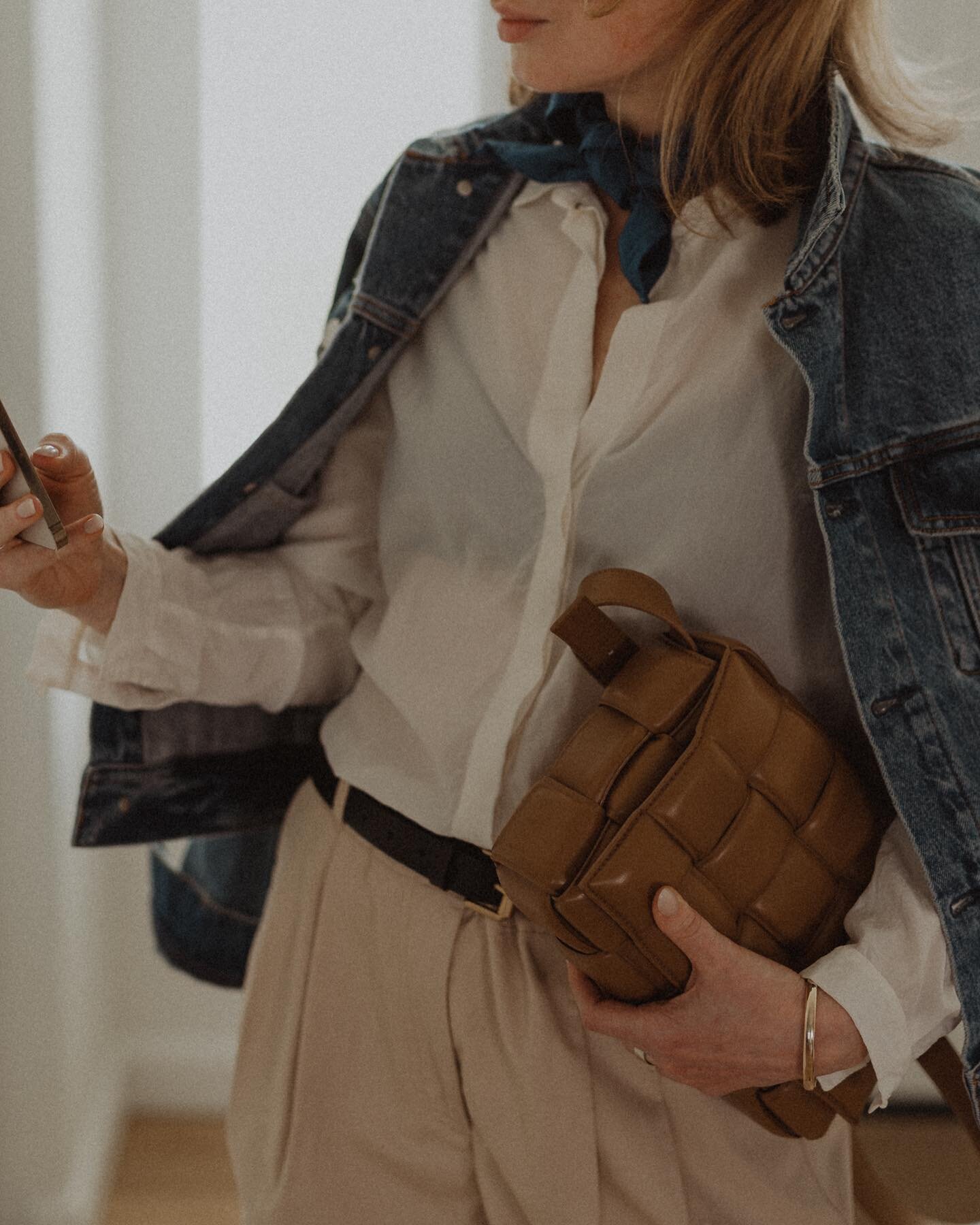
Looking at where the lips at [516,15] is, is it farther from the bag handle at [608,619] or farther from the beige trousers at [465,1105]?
the beige trousers at [465,1105]

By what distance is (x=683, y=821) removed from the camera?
66cm

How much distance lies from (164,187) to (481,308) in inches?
29.8

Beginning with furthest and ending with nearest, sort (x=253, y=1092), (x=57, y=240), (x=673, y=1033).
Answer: (x=57, y=240) → (x=253, y=1092) → (x=673, y=1033)

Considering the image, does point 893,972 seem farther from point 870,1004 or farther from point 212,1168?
point 212,1168

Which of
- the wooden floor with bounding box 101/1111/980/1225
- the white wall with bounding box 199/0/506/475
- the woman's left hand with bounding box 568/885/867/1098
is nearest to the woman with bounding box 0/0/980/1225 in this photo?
the woman's left hand with bounding box 568/885/867/1098

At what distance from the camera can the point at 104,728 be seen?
0.96m

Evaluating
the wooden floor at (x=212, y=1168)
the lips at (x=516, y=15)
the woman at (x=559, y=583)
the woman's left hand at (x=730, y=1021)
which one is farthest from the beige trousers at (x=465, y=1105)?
the wooden floor at (x=212, y=1168)

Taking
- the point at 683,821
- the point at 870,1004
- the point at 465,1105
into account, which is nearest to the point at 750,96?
the point at 683,821

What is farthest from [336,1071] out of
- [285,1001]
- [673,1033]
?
[673,1033]

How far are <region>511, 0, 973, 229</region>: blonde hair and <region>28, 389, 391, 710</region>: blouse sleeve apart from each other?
1.00ft

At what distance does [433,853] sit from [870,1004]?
0.30 meters

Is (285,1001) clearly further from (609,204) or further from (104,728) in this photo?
(609,204)

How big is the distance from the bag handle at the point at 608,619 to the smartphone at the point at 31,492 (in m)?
0.31

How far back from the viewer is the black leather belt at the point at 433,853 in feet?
2.63
